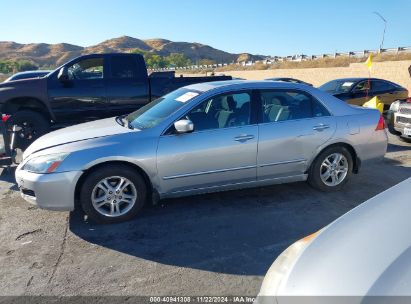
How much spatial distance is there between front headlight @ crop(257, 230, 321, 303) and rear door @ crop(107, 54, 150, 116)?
6.29 m

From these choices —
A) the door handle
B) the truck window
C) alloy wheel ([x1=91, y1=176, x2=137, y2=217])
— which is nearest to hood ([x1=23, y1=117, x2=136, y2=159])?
alloy wheel ([x1=91, y1=176, x2=137, y2=217])

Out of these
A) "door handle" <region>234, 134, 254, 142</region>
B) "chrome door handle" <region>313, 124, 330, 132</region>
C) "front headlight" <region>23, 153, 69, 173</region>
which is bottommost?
"front headlight" <region>23, 153, 69, 173</region>

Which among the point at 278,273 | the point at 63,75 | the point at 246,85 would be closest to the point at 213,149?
the point at 246,85

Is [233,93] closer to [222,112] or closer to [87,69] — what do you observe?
[222,112]

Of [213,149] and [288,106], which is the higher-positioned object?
[288,106]

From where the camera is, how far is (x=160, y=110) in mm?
4652

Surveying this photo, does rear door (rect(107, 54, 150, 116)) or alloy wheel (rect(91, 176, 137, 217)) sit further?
rear door (rect(107, 54, 150, 116))

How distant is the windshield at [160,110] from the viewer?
4.42 metres

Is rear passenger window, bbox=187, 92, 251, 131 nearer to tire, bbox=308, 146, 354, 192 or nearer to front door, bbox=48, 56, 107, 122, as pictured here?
tire, bbox=308, 146, 354, 192

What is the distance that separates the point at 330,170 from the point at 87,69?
219 inches

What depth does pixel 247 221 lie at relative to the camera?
4160mm

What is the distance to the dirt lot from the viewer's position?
3.03 metres

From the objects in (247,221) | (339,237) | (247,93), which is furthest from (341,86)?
(339,237)

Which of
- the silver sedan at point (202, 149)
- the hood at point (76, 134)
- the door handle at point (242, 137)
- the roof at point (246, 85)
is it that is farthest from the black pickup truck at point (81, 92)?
the door handle at point (242, 137)
